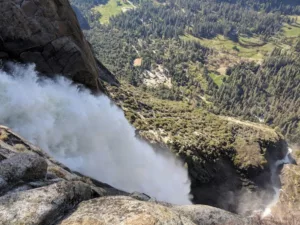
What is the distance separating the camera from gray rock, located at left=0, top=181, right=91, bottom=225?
12.9 m

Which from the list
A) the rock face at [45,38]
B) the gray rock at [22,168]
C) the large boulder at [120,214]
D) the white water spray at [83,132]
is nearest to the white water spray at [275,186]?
the white water spray at [83,132]

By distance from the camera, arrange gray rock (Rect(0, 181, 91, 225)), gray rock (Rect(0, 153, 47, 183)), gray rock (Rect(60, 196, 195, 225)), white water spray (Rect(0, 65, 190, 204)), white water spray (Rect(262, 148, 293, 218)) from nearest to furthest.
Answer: gray rock (Rect(0, 181, 91, 225)) → gray rock (Rect(60, 196, 195, 225)) → gray rock (Rect(0, 153, 47, 183)) → white water spray (Rect(0, 65, 190, 204)) → white water spray (Rect(262, 148, 293, 218))

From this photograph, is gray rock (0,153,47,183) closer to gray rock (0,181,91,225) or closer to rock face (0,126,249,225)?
rock face (0,126,249,225)

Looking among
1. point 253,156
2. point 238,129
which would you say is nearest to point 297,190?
point 253,156

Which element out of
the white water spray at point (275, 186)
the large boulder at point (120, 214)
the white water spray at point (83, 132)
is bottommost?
the white water spray at point (275, 186)

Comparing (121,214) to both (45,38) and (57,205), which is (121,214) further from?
(45,38)

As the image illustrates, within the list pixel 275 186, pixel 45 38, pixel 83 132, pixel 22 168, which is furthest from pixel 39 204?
pixel 275 186

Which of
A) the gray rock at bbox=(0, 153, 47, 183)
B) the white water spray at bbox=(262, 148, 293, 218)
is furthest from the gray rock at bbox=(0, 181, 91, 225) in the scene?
the white water spray at bbox=(262, 148, 293, 218)

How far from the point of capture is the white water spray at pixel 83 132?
36.0 metres

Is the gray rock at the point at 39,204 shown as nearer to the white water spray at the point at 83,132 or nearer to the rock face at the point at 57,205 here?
the rock face at the point at 57,205

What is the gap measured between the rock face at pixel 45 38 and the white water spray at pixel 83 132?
1.85 m

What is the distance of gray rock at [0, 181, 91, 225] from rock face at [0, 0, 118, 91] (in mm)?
29134

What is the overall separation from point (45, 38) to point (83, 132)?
1368cm

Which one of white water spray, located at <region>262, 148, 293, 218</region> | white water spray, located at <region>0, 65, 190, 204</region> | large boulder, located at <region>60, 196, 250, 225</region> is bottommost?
white water spray, located at <region>262, 148, 293, 218</region>
